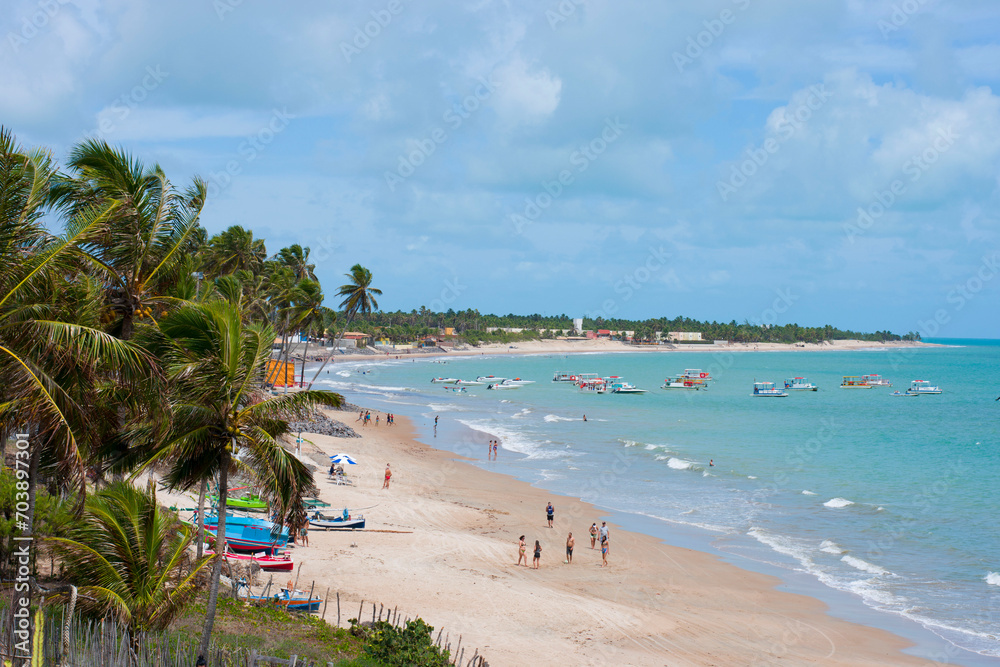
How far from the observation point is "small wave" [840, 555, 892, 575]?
952 inches

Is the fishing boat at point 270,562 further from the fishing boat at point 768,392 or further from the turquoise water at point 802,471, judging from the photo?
the fishing boat at point 768,392

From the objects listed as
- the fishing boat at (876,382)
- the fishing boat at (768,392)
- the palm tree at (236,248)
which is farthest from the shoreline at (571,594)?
the fishing boat at (876,382)

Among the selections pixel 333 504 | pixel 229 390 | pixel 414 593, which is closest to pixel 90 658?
pixel 229 390

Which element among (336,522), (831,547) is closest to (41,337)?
(336,522)

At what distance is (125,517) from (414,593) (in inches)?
401

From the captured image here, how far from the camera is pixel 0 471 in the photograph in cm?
1330

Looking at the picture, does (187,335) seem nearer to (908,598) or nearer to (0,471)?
(0,471)

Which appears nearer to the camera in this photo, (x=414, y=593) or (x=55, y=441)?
(x=55, y=441)

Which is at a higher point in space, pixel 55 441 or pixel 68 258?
pixel 68 258

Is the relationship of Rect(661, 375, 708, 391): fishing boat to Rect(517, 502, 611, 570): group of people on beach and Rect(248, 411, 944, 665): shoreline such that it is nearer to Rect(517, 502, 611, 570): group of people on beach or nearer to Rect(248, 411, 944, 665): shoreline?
Rect(248, 411, 944, 665): shoreline

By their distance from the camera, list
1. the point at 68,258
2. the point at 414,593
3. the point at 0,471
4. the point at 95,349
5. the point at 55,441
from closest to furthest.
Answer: the point at 95,349 < the point at 55,441 < the point at 68,258 < the point at 0,471 < the point at 414,593

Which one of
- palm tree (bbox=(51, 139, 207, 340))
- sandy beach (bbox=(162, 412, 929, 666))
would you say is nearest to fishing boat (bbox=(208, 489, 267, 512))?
sandy beach (bbox=(162, 412, 929, 666))

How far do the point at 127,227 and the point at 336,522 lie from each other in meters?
15.0

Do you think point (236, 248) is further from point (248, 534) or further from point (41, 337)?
point (41, 337)
